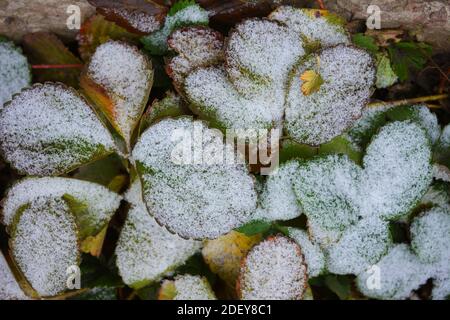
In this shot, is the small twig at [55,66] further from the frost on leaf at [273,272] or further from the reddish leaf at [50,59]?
the frost on leaf at [273,272]

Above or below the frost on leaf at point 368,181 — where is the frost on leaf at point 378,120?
above

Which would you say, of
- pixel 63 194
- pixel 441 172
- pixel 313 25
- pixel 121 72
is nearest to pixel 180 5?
pixel 121 72

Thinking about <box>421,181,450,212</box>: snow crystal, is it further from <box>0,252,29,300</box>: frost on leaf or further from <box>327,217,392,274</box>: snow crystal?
<box>0,252,29,300</box>: frost on leaf

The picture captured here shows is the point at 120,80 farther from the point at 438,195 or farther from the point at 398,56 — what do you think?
the point at 438,195

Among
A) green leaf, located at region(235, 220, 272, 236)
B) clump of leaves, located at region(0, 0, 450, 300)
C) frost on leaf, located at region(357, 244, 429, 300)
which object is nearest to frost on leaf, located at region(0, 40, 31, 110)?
clump of leaves, located at region(0, 0, 450, 300)

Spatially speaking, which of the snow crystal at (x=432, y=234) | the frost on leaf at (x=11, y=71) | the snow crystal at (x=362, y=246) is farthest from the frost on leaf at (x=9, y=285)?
the snow crystal at (x=432, y=234)
